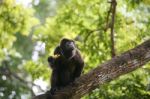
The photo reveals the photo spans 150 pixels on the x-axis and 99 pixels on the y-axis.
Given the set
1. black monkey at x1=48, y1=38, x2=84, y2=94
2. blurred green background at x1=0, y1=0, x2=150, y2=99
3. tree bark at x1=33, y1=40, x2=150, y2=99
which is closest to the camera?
tree bark at x1=33, y1=40, x2=150, y2=99

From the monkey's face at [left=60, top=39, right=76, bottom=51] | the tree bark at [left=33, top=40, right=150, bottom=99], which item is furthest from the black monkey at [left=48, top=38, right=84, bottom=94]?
the tree bark at [left=33, top=40, right=150, bottom=99]

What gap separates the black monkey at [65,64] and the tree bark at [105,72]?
2.24 ft

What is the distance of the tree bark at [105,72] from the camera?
6656 mm

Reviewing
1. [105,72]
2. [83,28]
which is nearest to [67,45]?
[105,72]

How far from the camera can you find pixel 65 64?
770 centimetres

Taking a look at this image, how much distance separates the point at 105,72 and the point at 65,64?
1.17 metres

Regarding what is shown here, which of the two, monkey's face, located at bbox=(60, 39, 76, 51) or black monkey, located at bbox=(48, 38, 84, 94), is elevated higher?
monkey's face, located at bbox=(60, 39, 76, 51)

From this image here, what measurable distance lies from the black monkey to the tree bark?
68cm

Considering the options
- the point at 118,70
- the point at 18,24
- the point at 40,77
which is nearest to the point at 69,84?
the point at 118,70

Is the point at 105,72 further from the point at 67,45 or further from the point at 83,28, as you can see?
the point at 83,28

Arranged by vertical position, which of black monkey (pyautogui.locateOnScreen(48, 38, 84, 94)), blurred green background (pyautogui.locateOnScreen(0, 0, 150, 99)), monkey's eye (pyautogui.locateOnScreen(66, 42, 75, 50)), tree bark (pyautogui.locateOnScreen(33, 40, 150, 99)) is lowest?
tree bark (pyautogui.locateOnScreen(33, 40, 150, 99))

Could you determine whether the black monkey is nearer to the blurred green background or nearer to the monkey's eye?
the monkey's eye

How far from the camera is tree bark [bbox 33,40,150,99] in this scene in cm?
666

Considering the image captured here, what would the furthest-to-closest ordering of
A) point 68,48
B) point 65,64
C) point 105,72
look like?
point 65,64 < point 68,48 < point 105,72
